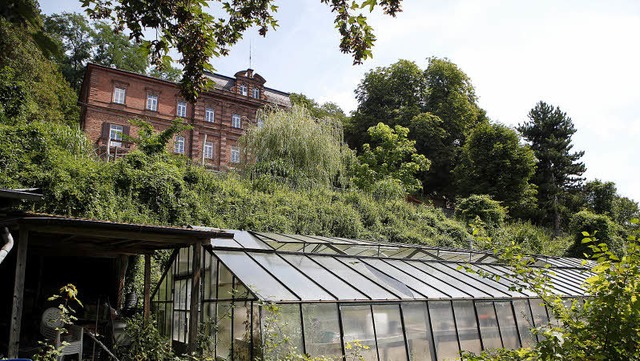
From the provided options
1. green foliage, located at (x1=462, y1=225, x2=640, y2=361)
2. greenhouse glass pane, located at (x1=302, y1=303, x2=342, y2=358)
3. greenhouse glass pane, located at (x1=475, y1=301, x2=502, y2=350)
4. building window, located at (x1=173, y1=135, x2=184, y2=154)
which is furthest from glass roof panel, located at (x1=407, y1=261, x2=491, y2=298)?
building window, located at (x1=173, y1=135, x2=184, y2=154)

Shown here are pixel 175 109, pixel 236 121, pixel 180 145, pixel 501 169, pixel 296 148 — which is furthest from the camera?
pixel 236 121

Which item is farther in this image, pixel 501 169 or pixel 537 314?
pixel 501 169

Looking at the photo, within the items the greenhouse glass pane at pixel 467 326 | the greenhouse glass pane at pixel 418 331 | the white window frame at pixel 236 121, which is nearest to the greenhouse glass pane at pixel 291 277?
the greenhouse glass pane at pixel 418 331

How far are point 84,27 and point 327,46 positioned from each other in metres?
32.3

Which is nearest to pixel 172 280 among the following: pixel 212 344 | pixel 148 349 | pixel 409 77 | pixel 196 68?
pixel 148 349

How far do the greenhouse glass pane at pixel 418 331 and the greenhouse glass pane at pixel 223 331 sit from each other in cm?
264

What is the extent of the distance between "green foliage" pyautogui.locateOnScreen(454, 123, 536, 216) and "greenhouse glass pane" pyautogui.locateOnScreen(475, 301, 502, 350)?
20.0 meters

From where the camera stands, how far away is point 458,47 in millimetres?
4727

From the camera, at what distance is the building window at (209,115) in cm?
2725

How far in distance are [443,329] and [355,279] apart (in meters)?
1.62

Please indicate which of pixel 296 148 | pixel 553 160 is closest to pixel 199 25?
pixel 296 148

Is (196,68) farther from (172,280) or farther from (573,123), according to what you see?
(573,123)

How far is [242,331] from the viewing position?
6.17 m

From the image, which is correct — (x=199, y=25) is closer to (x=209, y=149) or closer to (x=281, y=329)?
(x=281, y=329)
